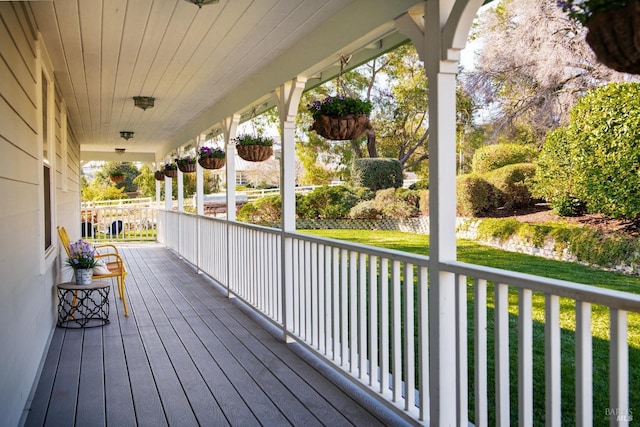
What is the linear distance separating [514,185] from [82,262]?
10569 millimetres

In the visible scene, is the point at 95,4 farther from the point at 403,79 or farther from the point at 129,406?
the point at 403,79

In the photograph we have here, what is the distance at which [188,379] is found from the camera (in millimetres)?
3609

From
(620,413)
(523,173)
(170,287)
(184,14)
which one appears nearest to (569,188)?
(523,173)

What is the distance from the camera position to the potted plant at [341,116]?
333cm

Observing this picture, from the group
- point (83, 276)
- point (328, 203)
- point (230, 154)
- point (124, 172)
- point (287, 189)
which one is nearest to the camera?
point (287, 189)

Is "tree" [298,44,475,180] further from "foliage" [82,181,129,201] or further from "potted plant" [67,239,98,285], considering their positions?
"potted plant" [67,239,98,285]

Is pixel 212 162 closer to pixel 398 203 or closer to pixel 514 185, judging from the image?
pixel 514 185

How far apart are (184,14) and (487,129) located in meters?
13.5

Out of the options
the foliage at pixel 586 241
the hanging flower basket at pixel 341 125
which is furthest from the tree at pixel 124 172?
the hanging flower basket at pixel 341 125

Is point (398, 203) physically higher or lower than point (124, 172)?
lower

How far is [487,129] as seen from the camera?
15859 millimetres

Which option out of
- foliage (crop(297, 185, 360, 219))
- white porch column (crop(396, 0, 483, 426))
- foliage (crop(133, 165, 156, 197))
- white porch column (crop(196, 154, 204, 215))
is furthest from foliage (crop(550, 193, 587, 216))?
foliage (crop(133, 165, 156, 197))

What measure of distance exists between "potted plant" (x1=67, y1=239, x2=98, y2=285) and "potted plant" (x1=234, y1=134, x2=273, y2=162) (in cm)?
173

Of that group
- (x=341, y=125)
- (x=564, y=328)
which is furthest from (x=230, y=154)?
(x=564, y=328)
